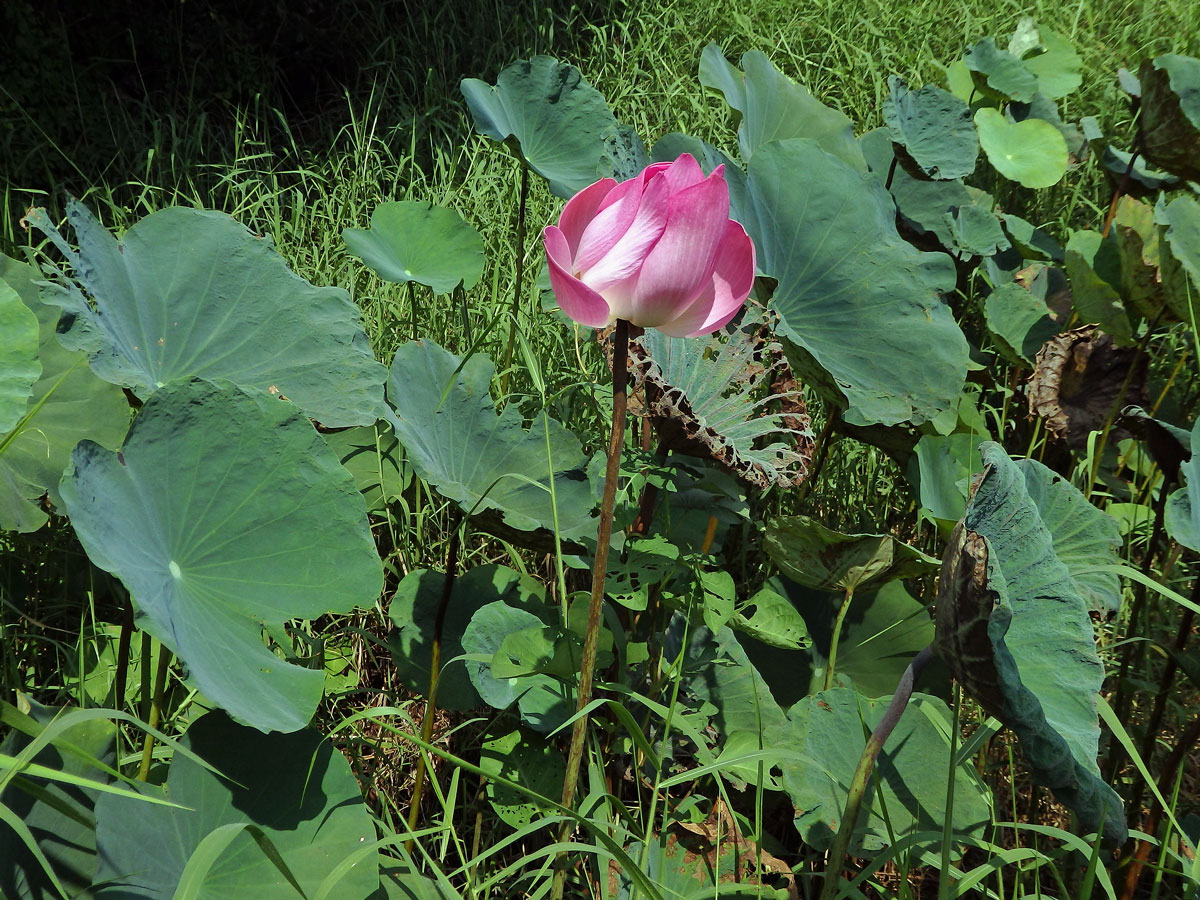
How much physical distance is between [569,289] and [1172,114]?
2.17 meters

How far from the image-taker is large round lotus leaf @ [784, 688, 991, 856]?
4.56ft

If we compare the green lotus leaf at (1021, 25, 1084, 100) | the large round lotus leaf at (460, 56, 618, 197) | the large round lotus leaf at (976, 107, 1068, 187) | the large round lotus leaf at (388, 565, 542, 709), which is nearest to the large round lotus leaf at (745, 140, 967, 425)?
the large round lotus leaf at (460, 56, 618, 197)

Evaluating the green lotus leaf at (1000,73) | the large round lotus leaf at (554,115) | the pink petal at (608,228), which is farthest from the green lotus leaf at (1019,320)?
the pink petal at (608,228)

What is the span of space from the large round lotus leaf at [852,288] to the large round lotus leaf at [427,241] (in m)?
0.62

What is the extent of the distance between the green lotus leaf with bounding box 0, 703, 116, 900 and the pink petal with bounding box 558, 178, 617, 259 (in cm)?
74

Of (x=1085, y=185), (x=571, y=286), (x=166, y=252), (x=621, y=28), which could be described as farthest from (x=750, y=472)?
(x=621, y=28)

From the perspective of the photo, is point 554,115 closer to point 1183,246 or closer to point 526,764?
point 1183,246

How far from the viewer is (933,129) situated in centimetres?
250

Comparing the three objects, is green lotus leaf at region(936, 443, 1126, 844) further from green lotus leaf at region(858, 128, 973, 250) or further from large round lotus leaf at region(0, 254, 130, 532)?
green lotus leaf at region(858, 128, 973, 250)

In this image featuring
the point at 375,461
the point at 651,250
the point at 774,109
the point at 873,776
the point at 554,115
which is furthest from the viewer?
the point at 774,109

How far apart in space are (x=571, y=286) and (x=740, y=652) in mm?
807

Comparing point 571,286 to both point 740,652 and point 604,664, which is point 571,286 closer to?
point 604,664

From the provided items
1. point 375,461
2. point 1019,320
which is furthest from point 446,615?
point 1019,320

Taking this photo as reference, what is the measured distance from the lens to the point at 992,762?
5.67 feet
